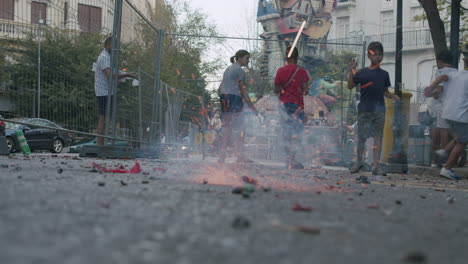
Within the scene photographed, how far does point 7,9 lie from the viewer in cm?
871

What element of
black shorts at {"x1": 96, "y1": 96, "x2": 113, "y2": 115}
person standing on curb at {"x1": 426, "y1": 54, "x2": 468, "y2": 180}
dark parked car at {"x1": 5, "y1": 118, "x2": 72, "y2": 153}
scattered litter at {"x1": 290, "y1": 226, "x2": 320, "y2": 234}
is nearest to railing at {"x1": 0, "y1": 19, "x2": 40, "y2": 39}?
black shorts at {"x1": 96, "y1": 96, "x2": 113, "y2": 115}

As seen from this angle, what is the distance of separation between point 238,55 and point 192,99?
5.00 metres

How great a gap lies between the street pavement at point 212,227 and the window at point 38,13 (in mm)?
5394

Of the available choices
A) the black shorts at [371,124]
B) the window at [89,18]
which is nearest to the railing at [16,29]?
the window at [89,18]

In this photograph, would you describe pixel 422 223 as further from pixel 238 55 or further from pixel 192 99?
pixel 192 99

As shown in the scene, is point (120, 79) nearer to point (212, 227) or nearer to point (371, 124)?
point (371, 124)

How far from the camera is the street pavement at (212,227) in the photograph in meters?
1.99

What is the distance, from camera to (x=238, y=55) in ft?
31.1

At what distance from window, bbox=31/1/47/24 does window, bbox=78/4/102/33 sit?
55 cm

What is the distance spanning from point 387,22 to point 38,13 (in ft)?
129

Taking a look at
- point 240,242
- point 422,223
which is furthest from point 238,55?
point 240,242

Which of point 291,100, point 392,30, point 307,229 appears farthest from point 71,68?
point 392,30

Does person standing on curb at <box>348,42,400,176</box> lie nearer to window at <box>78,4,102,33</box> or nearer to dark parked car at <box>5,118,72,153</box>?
window at <box>78,4,102,33</box>

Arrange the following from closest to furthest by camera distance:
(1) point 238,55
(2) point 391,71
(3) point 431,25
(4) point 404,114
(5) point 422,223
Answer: (5) point 422,223 → (1) point 238,55 → (4) point 404,114 → (3) point 431,25 → (2) point 391,71
